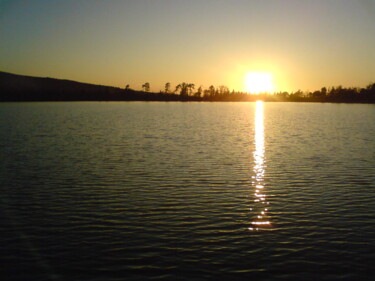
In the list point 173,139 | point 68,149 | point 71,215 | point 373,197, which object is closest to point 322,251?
point 373,197

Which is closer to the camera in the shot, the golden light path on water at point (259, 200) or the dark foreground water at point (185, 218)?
the dark foreground water at point (185, 218)

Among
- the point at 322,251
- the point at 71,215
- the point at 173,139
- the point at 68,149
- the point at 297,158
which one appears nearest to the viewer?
the point at 322,251

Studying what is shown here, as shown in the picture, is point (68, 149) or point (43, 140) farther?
point (43, 140)

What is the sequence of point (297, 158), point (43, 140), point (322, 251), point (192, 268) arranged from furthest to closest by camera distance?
point (43, 140), point (297, 158), point (322, 251), point (192, 268)

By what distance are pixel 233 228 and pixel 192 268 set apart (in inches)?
150

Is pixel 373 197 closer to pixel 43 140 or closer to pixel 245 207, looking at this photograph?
pixel 245 207

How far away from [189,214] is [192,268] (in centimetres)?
513

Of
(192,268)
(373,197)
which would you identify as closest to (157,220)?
(192,268)

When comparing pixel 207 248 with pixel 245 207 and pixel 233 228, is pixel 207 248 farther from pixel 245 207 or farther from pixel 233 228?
pixel 245 207

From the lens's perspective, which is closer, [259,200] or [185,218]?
[185,218]

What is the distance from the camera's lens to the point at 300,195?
66.2 ft

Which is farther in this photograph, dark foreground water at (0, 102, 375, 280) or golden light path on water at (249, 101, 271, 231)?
Answer: golden light path on water at (249, 101, 271, 231)

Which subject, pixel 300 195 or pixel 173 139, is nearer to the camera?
pixel 300 195

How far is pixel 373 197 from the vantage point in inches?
782
